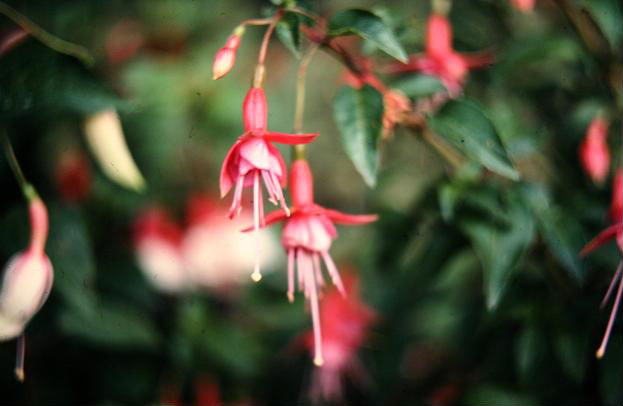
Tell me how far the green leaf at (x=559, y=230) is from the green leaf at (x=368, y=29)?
0.33 m

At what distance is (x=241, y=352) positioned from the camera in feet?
3.79

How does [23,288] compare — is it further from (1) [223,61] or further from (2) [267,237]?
(2) [267,237]

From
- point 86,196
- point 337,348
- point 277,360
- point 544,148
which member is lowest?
point 277,360

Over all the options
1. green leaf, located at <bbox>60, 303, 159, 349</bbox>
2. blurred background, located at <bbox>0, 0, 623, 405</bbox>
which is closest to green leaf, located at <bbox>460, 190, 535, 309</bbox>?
blurred background, located at <bbox>0, 0, 623, 405</bbox>

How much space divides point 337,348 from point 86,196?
58cm

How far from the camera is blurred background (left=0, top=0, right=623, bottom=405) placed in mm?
812

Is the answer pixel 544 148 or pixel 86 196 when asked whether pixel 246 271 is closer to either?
pixel 86 196

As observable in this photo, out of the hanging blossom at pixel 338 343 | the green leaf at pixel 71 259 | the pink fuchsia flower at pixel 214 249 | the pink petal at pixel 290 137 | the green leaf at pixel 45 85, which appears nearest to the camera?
the pink petal at pixel 290 137

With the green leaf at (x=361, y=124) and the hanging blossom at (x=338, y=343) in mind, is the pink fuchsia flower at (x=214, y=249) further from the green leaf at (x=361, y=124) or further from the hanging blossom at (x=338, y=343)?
the green leaf at (x=361, y=124)

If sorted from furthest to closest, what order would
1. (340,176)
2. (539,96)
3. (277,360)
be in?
(340,176) → (277,360) → (539,96)

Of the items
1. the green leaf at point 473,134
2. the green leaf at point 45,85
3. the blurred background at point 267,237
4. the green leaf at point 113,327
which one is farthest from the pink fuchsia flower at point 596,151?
the green leaf at point 113,327

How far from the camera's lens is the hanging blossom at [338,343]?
3.77 ft

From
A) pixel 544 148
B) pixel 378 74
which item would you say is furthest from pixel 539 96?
pixel 378 74

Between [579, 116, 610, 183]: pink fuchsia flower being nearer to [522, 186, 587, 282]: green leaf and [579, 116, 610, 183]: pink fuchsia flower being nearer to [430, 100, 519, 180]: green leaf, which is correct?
[522, 186, 587, 282]: green leaf
